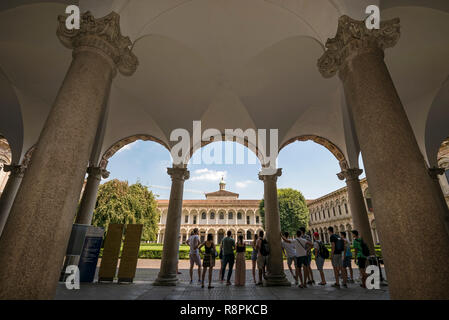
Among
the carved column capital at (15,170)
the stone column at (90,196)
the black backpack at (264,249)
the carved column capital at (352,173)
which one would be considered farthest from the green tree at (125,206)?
the carved column capital at (352,173)

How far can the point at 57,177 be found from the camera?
7.54 feet

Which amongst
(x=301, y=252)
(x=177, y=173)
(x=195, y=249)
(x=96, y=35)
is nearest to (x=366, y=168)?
(x=96, y=35)

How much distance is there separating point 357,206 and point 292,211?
25582 mm

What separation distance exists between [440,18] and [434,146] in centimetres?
626

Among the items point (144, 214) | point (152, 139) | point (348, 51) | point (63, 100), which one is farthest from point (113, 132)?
point (144, 214)

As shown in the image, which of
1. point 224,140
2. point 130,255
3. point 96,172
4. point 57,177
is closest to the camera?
point 57,177

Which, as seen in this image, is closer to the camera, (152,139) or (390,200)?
(390,200)

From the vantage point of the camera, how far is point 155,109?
30.4ft

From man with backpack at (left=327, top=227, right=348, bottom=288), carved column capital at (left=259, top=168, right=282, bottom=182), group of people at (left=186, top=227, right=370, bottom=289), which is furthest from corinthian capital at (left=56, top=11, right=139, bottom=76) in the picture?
man with backpack at (left=327, top=227, right=348, bottom=288)

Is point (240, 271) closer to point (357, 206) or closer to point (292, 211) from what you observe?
point (357, 206)

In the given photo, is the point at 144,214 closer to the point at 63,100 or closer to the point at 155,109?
the point at 155,109

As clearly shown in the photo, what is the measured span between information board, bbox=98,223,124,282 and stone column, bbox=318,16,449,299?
7216mm

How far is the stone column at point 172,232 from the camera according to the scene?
6841 mm

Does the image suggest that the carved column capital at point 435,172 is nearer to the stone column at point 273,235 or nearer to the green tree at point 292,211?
the stone column at point 273,235
